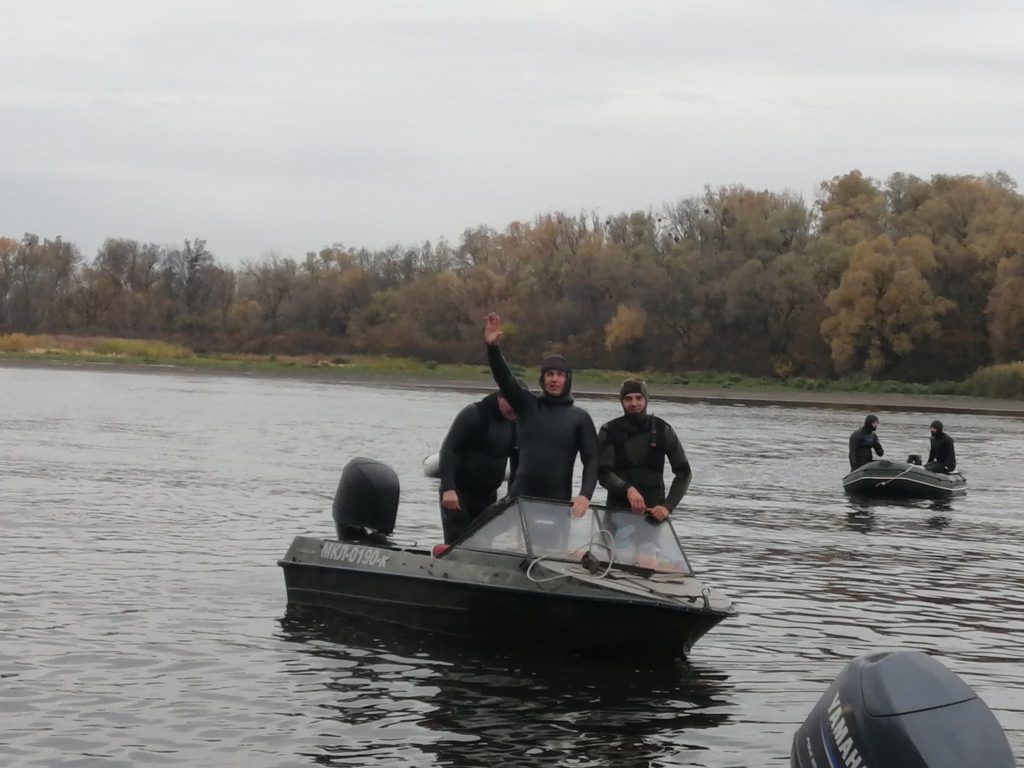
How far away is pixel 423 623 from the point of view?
512 inches

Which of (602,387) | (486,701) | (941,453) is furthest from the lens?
(602,387)

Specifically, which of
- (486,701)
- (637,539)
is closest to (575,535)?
(637,539)

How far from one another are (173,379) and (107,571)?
70.0m

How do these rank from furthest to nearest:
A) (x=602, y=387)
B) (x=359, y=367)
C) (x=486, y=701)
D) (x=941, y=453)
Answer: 1. (x=359, y=367)
2. (x=602, y=387)
3. (x=941, y=453)
4. (x=486, y=701)

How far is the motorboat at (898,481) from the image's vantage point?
27.8m

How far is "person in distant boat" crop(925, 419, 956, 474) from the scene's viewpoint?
28531 millimetres

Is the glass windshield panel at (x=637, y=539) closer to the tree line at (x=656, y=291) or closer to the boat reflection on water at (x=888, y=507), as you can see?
the boat reflection on water at (x=888, y=507)

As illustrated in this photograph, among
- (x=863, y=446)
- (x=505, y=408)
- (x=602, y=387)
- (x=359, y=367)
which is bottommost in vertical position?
(x=602, y=387)

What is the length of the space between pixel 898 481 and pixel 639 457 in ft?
54.5

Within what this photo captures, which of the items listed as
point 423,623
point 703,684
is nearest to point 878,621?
point 703,684

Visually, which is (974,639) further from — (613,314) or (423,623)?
(613,314)

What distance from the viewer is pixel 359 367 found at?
102 m

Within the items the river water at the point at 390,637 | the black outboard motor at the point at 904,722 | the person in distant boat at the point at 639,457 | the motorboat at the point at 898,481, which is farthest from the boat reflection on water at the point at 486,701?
the motorboat at the point at 898,481

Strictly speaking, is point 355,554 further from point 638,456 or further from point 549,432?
point 638,456
